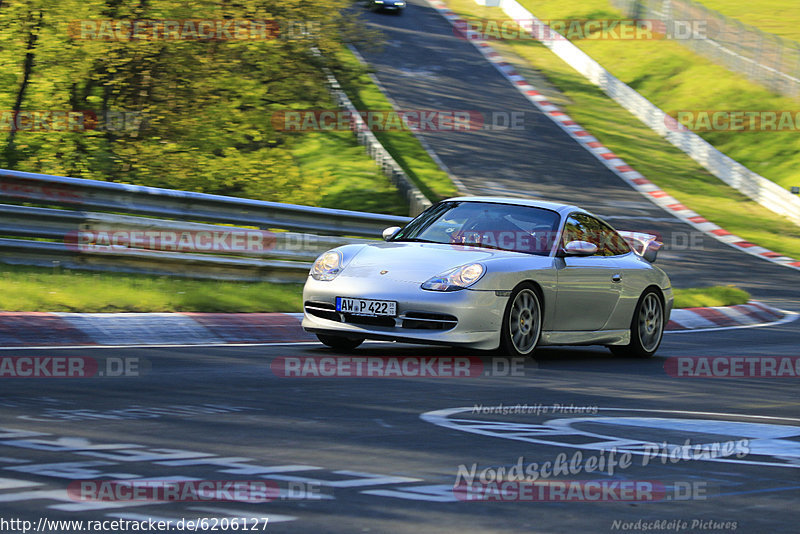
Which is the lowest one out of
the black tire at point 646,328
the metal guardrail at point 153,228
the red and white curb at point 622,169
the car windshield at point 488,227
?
the red and white curb at point 622,169

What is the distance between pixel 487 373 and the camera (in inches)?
344

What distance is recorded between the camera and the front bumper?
9.07 meters

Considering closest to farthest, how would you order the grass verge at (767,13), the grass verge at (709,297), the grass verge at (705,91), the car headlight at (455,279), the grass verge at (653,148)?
the car headlight at (455,279) < the grass verge at (709,297) < the grass verge at (653,148) < the grass verge at (705,91) < the grass verge at (767,13)

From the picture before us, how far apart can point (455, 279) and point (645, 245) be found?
12.0 ft

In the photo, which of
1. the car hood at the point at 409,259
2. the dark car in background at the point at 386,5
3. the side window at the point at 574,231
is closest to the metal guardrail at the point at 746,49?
the dark car in background at the point at 386,5

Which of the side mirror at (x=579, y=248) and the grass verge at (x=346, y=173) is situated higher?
the side mirror at (x=579, y=248)

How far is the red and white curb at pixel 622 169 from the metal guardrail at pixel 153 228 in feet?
42.5

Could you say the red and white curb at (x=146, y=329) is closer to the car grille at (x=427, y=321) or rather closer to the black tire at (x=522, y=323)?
the car grille at (x=427, y=321)

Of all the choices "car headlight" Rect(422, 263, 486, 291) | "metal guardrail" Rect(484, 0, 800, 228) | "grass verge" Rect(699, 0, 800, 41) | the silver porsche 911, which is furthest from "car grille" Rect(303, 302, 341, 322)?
"grass verge" Rect(699, 0, 800, 41)

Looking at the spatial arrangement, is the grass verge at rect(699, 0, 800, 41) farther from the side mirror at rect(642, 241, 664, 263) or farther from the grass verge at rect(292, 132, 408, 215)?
the side mirror at rect(642, 241, 664, 263)

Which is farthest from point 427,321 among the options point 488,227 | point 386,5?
point 386,5

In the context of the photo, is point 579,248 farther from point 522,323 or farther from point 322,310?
point 322,310

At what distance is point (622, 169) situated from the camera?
1219 inches

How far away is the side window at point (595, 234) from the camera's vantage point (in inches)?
416
